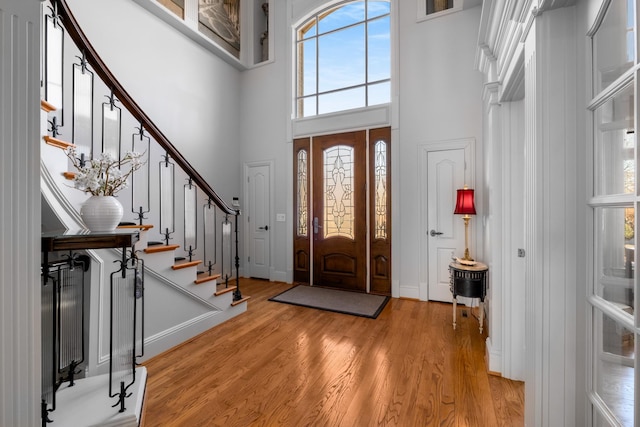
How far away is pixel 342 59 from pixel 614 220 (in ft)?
14.5

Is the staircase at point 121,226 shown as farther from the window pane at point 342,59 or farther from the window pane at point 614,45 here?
the window pane at point 342,59

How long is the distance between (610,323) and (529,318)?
0.43 metres

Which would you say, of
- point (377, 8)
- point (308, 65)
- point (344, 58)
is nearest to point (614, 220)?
A: point (344, 58)

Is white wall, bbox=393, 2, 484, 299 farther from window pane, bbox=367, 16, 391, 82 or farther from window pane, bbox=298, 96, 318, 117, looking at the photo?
window pane, bbox=298, 96, 318, 117

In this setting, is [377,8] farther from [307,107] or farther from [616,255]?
[616,255]

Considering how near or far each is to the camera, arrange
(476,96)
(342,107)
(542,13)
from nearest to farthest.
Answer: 1. (542,13)
2. (476,96)
3. (342,107)

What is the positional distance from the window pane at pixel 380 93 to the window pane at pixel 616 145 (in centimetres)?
333

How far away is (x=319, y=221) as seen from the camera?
4539mm

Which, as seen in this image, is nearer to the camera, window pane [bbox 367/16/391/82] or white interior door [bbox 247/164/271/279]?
window pane [bbox 367/16/391/82]

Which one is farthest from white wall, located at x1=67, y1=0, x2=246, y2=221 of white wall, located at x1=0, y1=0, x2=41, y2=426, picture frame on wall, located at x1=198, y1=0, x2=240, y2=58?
white wall, located at x1=0, y1=0, x2=41, y2=426

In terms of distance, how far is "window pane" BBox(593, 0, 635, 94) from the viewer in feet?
2.79

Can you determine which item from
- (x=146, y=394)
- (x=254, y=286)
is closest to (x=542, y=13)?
(x=146, y=394)

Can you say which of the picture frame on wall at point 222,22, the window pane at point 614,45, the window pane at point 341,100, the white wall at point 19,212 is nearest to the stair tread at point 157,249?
the white wall at point 19,212

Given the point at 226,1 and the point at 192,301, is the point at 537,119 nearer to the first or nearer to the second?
the point at 192,301
